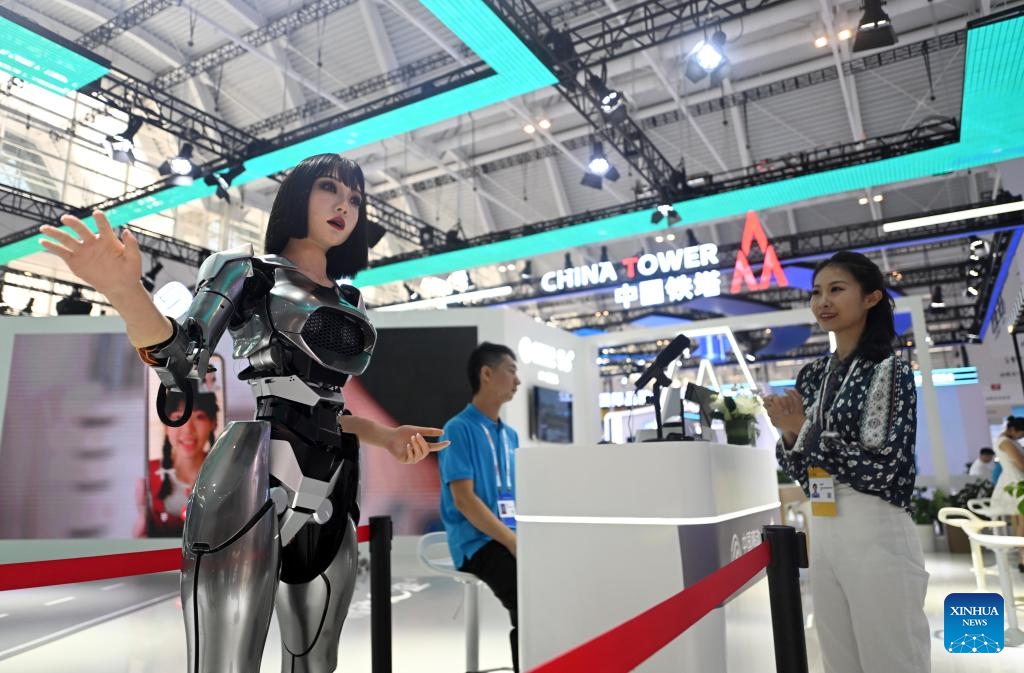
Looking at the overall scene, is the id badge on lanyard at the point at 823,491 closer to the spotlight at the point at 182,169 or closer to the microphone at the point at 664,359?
the microphone at the point at 664,359

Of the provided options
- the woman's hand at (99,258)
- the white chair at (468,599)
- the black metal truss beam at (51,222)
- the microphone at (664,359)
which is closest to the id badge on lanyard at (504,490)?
the white chair at (468,599)

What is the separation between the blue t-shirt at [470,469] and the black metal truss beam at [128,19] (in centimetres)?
892

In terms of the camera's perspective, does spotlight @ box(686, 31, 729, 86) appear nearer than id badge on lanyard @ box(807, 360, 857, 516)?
No

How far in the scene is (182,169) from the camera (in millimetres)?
8812

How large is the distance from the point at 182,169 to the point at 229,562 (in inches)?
357

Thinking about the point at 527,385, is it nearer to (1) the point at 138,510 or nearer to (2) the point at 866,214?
(1) the point at 138,510

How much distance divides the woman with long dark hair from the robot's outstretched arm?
1348mm

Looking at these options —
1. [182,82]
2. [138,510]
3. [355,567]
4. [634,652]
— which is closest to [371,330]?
[355,567]

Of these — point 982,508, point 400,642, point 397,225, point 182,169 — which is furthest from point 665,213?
point 400,642

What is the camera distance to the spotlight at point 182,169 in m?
8.77

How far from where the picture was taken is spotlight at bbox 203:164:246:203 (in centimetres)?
913

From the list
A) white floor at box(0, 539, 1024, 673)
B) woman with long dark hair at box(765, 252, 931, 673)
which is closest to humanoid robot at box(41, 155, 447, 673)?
woman with long dark hair at box(765, 252, 931, 673)

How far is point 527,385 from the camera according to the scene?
7840mm

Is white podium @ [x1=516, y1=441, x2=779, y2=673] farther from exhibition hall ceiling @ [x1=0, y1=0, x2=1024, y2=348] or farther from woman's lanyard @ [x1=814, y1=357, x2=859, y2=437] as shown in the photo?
exhibition hall ceiling @ [x1=0, y1=0, x2=1024, y2=348]
